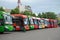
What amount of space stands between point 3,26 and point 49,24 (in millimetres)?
38639

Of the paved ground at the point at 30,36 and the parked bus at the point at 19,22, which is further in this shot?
the parked bus at the point at 19,22

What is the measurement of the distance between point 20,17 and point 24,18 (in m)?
0.98

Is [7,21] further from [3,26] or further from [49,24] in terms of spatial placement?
[49,24]

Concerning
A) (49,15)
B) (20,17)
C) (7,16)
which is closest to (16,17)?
(20,17)

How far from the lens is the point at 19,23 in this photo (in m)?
35.3

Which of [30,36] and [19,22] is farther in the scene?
[19,22]

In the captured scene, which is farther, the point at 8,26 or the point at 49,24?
the point at 49,24

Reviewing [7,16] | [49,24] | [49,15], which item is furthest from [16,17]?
[49,15]

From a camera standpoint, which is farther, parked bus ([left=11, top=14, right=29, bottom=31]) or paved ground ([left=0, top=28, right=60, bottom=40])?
parked bus ([left=11, top=14, right=29, bottom=31])

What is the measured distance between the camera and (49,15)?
139 metres

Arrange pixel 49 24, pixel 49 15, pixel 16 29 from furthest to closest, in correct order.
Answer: pixel 49 15 → pixel 49 24 → pixel 16 29

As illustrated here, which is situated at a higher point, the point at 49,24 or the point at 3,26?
the point at 3,26

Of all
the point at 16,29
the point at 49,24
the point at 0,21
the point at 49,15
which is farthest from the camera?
the point at 49,15

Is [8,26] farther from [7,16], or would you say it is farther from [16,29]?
[16,29]
